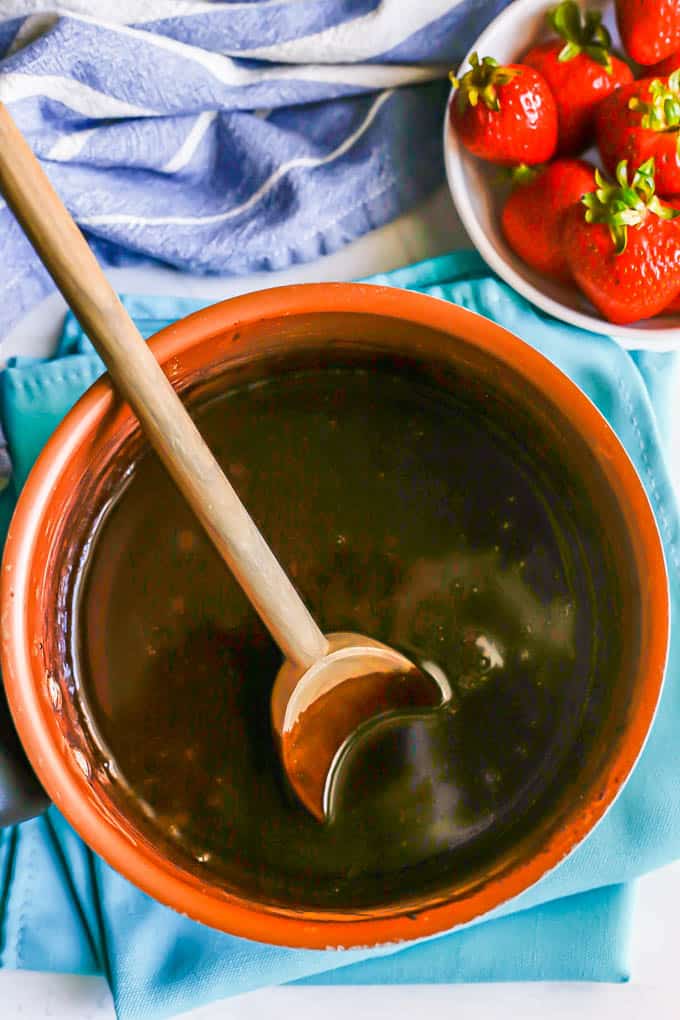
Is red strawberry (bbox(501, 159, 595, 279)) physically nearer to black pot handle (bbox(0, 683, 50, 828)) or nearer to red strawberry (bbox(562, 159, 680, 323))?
red strawberry (bbox(562, 159, 680, 323))

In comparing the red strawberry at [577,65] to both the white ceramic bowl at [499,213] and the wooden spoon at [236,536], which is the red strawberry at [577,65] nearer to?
the white ceramic bowl at [499,213]

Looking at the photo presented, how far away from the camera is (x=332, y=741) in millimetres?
627

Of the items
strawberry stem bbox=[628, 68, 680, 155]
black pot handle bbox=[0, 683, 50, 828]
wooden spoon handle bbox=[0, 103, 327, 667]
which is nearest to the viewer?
wooden spoon handle bbox=[0, 103, 327, 667]

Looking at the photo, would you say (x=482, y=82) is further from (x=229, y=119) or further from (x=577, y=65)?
(x=229, y=119)

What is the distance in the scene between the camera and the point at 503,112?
0.68 metres

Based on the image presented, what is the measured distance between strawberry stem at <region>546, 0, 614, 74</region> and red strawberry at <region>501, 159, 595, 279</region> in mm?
69

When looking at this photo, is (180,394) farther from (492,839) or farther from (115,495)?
(492,839)

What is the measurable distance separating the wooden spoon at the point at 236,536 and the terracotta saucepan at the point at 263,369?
0.18 ft

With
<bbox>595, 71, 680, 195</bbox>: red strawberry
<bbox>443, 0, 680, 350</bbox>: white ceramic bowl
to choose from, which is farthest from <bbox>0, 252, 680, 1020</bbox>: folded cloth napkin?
<bbox>595, 71, 680, 195</bbox>: red strawberry

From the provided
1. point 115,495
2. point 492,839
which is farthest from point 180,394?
point 492,839

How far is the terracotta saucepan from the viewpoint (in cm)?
54

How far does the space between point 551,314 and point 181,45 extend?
0.31 metres

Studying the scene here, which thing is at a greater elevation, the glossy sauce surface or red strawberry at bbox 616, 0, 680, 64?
red strawberry at bbox 616, 0, 680, 64

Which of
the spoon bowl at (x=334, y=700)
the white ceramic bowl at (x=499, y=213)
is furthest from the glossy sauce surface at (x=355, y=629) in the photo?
the white ceramic bowl at (x=499, y=213)
